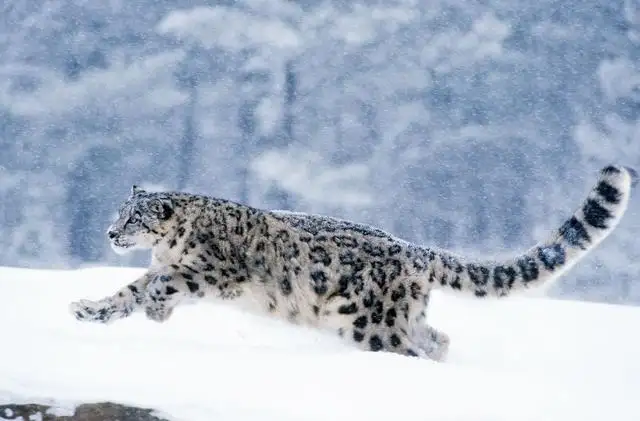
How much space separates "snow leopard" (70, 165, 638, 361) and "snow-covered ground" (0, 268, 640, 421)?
0.56 feet

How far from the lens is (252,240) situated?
18.1ft

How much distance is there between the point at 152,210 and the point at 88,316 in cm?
86

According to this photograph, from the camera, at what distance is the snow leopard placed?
5.12 m

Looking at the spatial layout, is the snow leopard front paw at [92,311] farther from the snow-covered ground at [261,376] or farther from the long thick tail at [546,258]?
the long thick tail at [546,258]

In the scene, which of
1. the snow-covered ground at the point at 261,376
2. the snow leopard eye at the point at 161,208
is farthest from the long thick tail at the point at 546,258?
the snow leopard eye at the point at 161,208

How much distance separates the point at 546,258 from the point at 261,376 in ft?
7.08

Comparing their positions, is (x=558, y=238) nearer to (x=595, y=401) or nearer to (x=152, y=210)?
(x=595, y=401)

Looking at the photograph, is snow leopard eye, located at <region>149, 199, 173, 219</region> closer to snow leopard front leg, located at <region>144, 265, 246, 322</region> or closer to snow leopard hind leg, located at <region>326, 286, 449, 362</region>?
snow leopard front leg, located at <region>144, 265, 246, 322</region>

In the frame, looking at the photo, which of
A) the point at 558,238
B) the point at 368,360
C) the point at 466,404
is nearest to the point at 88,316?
the point at 368,360

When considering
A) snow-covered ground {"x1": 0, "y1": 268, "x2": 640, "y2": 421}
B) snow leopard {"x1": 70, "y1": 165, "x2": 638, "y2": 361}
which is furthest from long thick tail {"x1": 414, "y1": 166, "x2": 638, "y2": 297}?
snow-covered ground {"x1": 0, "y1": 268, "x2": 640, "y2": 421}

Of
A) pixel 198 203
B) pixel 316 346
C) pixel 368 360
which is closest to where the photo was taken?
pixel 368 360

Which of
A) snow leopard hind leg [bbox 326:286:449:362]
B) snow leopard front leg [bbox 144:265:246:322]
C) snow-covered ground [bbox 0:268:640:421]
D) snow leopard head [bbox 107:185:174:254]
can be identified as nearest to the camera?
snow-covered ground [bbox 0:268:640:421]

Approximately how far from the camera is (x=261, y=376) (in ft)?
12.9

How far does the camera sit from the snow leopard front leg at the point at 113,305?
16.8ft
